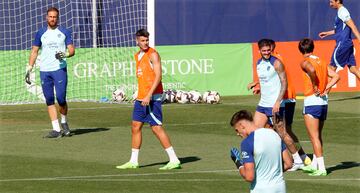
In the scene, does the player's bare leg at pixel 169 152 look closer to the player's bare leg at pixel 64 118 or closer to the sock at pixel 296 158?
the sock at pixel 296 158

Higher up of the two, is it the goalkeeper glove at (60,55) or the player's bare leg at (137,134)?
the goalkeeper glove at (60,55)

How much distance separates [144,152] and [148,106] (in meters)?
2.29

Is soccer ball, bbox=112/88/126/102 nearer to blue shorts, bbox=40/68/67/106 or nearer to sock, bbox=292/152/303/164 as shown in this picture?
blue shorts, bbox=40/68/67/106

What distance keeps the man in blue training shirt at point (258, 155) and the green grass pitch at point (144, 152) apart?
4525mm

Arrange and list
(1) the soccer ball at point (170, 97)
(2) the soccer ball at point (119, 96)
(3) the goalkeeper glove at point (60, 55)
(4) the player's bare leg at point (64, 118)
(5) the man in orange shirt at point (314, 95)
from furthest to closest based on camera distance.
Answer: (2) the soccer ball at point (119, 96)
(1) the soccer ball at point (170, 97)
(4) the player's bare leg at point (64, 118)
(3) the goalkeeper glove at point (60, 55)
(5) the man in orange shirt at point (314, 95)

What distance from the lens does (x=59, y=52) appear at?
71.3ft

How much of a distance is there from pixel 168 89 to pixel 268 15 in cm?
826

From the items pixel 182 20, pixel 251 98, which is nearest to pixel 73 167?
pixel 251 98

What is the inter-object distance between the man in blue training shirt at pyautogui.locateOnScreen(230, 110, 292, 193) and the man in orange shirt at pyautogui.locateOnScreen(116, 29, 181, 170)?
6.73m

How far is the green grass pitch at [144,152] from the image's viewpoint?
645 inches

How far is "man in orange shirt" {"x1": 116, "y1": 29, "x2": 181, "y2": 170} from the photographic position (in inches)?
708

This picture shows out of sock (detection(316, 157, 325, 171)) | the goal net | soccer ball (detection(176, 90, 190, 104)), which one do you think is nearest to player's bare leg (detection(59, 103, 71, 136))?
sock (detection(316, 157, 325, 171))

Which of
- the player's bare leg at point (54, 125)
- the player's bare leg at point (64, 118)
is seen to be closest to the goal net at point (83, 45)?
the player's bare leg at point (64, 118)

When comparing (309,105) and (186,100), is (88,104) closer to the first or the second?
(186,100)
